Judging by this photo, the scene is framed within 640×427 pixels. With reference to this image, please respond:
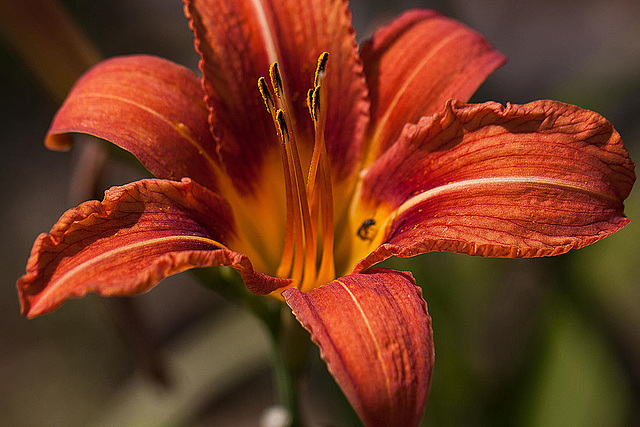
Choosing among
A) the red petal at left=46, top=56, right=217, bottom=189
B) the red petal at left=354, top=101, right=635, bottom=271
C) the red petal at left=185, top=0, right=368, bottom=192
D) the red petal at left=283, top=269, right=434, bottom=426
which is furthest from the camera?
the red petal at left=185, top=0, right=368, bottom=192

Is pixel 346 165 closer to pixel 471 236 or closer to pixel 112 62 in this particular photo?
pixel 471 236

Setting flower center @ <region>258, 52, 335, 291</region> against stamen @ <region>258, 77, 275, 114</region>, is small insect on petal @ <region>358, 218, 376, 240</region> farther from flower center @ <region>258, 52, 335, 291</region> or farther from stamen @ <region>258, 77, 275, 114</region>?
stamen @ <region>258, 77, 275, 114</region>

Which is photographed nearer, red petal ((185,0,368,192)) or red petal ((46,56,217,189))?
red petal ((46,56,217,189))

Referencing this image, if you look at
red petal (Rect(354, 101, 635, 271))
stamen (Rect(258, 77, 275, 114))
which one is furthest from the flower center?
red petal (Rect(354, 101, 635, 271))

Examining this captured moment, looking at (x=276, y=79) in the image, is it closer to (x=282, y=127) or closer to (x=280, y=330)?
(x=282, y=127)

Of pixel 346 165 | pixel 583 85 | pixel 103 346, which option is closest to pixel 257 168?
pixel 346 165

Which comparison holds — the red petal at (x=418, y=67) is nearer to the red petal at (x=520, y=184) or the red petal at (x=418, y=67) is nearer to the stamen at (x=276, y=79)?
the red petal at (x=520, y=184)

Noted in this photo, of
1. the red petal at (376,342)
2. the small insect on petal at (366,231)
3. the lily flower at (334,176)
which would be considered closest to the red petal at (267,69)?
the lily flower at (334,176)

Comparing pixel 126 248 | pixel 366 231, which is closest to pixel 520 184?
pixel 366 231
